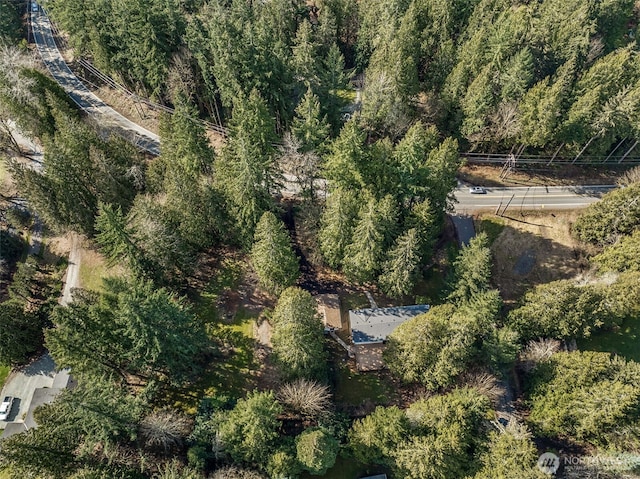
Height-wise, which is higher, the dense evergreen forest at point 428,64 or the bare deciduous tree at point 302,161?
the dense evergreen forest at point 428,64

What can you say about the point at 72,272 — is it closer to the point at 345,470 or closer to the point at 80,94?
the point at 80,94

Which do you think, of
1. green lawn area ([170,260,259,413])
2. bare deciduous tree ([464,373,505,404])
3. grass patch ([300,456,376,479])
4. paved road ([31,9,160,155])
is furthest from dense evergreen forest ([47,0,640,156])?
grass patch ([300,456,376,479])

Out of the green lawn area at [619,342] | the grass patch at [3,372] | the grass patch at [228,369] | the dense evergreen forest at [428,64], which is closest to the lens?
the grass patch at [228,369]

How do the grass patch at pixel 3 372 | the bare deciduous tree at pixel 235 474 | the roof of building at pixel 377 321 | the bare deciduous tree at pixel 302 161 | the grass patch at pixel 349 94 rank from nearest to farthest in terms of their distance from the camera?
the bare deciduous tree at pixel 235 474
the roof of building at pixel 377 321
the grass patch at pixel 3 372
the bare deciduous tree at pixel 302 161
the grass patch at pixel 349 94

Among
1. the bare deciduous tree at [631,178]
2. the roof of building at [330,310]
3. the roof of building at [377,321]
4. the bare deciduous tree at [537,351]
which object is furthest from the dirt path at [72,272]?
the bare deciduous tree at [631,178]

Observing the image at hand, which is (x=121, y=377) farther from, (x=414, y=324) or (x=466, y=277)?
(x=466, y=277)

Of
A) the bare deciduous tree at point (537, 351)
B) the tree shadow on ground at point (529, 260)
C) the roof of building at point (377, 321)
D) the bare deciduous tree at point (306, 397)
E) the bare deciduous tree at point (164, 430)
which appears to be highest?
the tree shadow on ground at point (529, 260)

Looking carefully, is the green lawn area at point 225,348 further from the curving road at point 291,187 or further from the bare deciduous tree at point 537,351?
the bare deciduous tree at point 537,351
